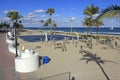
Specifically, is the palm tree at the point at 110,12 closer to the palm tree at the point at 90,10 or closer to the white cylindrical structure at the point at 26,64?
the white cylindrical structure at the point at 26,64

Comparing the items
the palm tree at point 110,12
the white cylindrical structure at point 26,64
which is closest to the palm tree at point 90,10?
the palm tree at point 110,12

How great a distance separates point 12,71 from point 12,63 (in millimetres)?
1947

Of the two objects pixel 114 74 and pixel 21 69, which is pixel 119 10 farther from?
pixel 21 69

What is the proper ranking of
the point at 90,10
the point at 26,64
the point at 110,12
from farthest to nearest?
the point at 90,10 → the point at 26,64 → the point at 110,12

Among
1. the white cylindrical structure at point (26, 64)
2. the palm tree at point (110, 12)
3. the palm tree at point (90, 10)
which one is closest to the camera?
the palm tree at point (110, 12)

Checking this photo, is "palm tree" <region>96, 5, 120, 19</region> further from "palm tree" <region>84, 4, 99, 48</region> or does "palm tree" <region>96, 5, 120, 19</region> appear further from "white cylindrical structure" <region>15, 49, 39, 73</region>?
"palm tree" <region>84, 4, 99, 48</region>

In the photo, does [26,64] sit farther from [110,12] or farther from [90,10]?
[90,10]

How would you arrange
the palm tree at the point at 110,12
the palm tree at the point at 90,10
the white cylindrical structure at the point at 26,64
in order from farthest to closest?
the palm tree at the point at 90,10, the white cylindrical structure at the point at 26,64, the palm tree at the point at 110,12

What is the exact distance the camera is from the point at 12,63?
11.4 metres

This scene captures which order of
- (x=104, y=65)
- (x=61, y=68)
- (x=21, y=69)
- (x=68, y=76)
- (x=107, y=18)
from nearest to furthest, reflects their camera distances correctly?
(x=107, y=18), (x=68, y=76), (x=21, y=69), (x=61, y=68), (x=104, y=65)

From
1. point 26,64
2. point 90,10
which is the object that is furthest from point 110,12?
point 90,10

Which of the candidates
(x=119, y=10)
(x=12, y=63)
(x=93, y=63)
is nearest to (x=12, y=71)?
(x=12, y=63)

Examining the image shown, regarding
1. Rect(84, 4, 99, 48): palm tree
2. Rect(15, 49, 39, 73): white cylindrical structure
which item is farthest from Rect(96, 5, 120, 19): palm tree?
Rect(84, 4, 99, 48): palm tree

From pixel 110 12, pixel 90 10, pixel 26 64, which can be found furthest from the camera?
pixel 90 10
